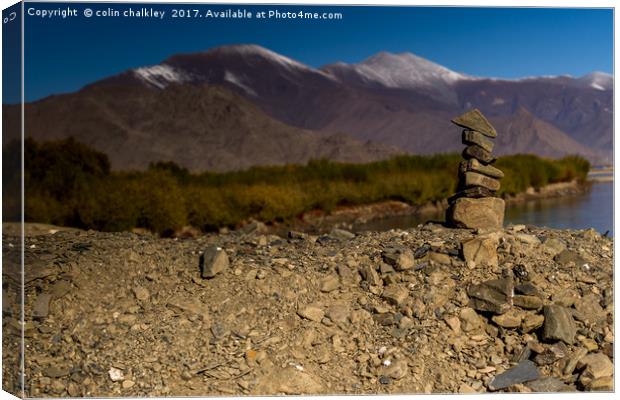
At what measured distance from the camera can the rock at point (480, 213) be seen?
24.3ft

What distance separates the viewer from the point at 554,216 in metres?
15.6

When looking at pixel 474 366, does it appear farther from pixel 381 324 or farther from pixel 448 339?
pixel 381 324

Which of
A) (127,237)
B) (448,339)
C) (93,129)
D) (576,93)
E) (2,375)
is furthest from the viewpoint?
(93,129)

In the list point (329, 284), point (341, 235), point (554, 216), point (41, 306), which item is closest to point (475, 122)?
point (341, 235)

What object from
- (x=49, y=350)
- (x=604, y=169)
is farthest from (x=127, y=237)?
(x=604, y=169)

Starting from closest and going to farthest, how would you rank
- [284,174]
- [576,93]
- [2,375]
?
[2,375]
[284,174]
[576,93]

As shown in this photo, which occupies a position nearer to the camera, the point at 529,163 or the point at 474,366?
the point at 474,366

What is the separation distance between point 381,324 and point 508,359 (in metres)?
0.89

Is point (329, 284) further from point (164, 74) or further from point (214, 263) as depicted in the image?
point (164, 74)

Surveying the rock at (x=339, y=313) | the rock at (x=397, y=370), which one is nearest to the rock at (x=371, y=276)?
the rock at (x=339, y=313)

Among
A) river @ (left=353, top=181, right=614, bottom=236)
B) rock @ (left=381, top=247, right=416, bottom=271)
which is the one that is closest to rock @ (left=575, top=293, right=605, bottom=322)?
rock @ (left=381, top=247, right=416, bottom=271)

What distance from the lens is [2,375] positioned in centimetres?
489

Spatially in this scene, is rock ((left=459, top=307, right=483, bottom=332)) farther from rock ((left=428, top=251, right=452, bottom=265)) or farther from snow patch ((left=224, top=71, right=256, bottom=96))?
snow patch ((left=224, top=71, right=256, bottom=96))

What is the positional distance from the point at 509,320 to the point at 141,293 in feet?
8.61
